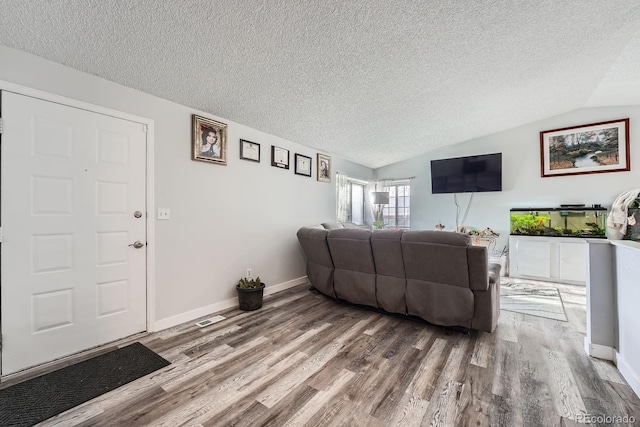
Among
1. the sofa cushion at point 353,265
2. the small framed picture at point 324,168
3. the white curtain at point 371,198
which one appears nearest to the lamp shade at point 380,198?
the white curtain at point 371,198

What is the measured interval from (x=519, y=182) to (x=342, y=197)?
337 centimetres

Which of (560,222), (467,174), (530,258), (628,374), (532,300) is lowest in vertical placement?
(532,300)

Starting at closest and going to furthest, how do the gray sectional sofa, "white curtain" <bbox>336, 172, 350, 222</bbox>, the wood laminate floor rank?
the wood laminate floor → the gray sectional sofa → "white curtain" <bbox>336, 172, 350, 222</bbox>

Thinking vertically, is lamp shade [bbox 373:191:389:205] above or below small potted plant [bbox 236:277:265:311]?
above

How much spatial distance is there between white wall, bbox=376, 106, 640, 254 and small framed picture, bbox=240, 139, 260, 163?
3.42 m

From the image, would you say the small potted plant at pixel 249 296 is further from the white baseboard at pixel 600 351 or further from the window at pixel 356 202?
the window at pixel 356 202

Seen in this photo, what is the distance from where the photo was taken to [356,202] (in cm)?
619

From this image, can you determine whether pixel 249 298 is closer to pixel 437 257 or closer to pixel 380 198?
pixel 437 257

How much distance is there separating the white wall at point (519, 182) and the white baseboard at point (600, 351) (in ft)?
11.4

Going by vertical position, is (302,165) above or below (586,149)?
below

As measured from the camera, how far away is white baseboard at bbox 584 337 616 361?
1.95 meters

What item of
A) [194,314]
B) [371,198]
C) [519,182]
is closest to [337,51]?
[194,314]

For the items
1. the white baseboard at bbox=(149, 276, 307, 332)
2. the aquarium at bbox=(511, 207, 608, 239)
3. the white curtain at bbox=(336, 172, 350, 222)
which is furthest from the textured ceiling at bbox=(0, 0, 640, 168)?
the white baseboard at bbox=(149, 276, 307, 332)

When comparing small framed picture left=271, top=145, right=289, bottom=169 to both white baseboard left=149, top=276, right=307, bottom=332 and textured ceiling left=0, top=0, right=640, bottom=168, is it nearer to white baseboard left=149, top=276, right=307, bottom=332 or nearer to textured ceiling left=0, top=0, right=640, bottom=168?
textured ceiling left=0, top=0, right=640, bottom=168
